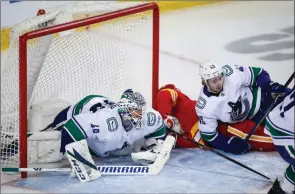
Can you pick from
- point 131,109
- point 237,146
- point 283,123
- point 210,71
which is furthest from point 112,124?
point 283,123

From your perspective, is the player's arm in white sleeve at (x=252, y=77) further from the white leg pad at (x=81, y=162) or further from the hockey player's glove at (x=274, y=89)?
the white leg pad at (x=81, y=162)

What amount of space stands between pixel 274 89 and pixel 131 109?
2.26 ft

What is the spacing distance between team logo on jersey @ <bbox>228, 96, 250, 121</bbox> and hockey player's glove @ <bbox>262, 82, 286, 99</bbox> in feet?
0.38

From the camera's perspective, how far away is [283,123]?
2.73 m

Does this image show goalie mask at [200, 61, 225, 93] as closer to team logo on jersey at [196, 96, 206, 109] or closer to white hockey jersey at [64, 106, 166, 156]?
team logo on jersey at [196, 96, 206, 109]

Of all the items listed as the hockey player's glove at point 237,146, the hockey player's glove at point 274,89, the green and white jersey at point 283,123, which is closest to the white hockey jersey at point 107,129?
the hockey player's glove at point 237,146

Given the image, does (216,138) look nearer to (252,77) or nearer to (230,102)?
(230,102)

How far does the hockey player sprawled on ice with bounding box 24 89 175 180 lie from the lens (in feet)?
10.9

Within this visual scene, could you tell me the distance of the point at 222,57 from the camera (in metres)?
5.00

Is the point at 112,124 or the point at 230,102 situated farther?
the point at 230,102

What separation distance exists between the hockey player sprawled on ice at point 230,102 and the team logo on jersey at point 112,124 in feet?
1.43

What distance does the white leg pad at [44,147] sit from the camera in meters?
3.40

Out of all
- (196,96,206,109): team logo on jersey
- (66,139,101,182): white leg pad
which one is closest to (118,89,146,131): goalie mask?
(66,139,101,182): white leg pad

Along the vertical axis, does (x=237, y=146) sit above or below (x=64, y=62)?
below
